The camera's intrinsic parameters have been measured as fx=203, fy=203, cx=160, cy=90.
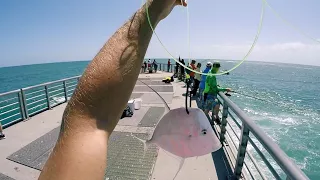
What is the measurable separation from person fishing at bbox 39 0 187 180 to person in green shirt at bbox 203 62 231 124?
5656 mm

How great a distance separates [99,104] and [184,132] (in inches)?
69.6

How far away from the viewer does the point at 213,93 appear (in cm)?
633

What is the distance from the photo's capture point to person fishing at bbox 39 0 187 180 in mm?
630

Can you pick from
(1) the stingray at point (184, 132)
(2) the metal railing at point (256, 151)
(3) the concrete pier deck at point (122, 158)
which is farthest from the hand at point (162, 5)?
(3) the concrete pier deck at point (122, 158)

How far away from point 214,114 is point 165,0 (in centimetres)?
615

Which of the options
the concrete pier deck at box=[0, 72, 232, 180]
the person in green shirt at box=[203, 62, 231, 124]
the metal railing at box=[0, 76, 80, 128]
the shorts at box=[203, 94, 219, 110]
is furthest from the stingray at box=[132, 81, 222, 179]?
the metal railing at box=[0, 76, 80, 128]

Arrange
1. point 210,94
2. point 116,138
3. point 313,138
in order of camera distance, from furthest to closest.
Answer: point 313,138 → point 210,94 → point 116,138

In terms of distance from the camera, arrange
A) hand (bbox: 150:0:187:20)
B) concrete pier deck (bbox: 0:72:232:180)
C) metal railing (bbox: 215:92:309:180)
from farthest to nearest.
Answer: concrete pier deck (bbox: 0:72:232:180) < metal railing (bbox: 215:92:309:180) < hand (bbox: 150:0:187:20)

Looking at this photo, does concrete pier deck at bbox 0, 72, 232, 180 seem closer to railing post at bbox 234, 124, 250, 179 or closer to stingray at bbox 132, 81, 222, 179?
railing post at bbox 234, 124, 250, 179

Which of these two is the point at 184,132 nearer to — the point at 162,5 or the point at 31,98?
the point at 162,5

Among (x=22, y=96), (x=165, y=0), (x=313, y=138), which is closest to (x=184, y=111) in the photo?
(x=165, y=0)

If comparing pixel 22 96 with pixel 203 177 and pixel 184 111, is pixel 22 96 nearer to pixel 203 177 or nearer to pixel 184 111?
pixel 203 177

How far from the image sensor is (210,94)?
6.48m

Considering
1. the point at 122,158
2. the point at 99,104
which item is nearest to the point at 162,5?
the point at 99,104
